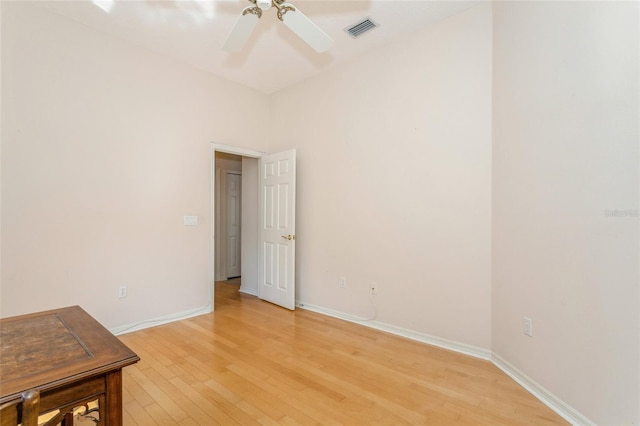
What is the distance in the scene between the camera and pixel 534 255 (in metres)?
2.04

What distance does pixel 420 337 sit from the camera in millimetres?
2842

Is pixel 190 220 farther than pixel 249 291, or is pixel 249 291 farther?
pixel 249 291

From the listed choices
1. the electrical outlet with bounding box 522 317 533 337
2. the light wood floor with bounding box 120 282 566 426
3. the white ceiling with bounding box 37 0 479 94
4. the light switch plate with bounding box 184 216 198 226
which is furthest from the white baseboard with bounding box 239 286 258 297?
the electrical outlet with bounding box 522 317 533 337

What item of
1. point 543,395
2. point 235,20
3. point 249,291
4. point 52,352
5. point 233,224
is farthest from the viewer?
point 233,224

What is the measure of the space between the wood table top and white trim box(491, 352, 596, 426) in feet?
7.53

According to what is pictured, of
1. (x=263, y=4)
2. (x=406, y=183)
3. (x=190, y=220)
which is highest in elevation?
(x=263, y=4)

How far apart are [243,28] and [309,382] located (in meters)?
2.62

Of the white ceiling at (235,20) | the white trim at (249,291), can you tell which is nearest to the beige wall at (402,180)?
the white ceiling at (235,20)

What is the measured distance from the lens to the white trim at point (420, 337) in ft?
8.25

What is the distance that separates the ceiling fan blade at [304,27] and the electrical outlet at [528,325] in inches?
99.3

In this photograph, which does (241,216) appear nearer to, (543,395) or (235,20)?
(235,20)

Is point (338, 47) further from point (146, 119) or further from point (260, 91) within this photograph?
point (146, 119)

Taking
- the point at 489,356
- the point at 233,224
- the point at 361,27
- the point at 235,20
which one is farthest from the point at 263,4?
the point at 233,224

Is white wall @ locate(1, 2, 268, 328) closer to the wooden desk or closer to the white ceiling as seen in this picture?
the white ceiling
